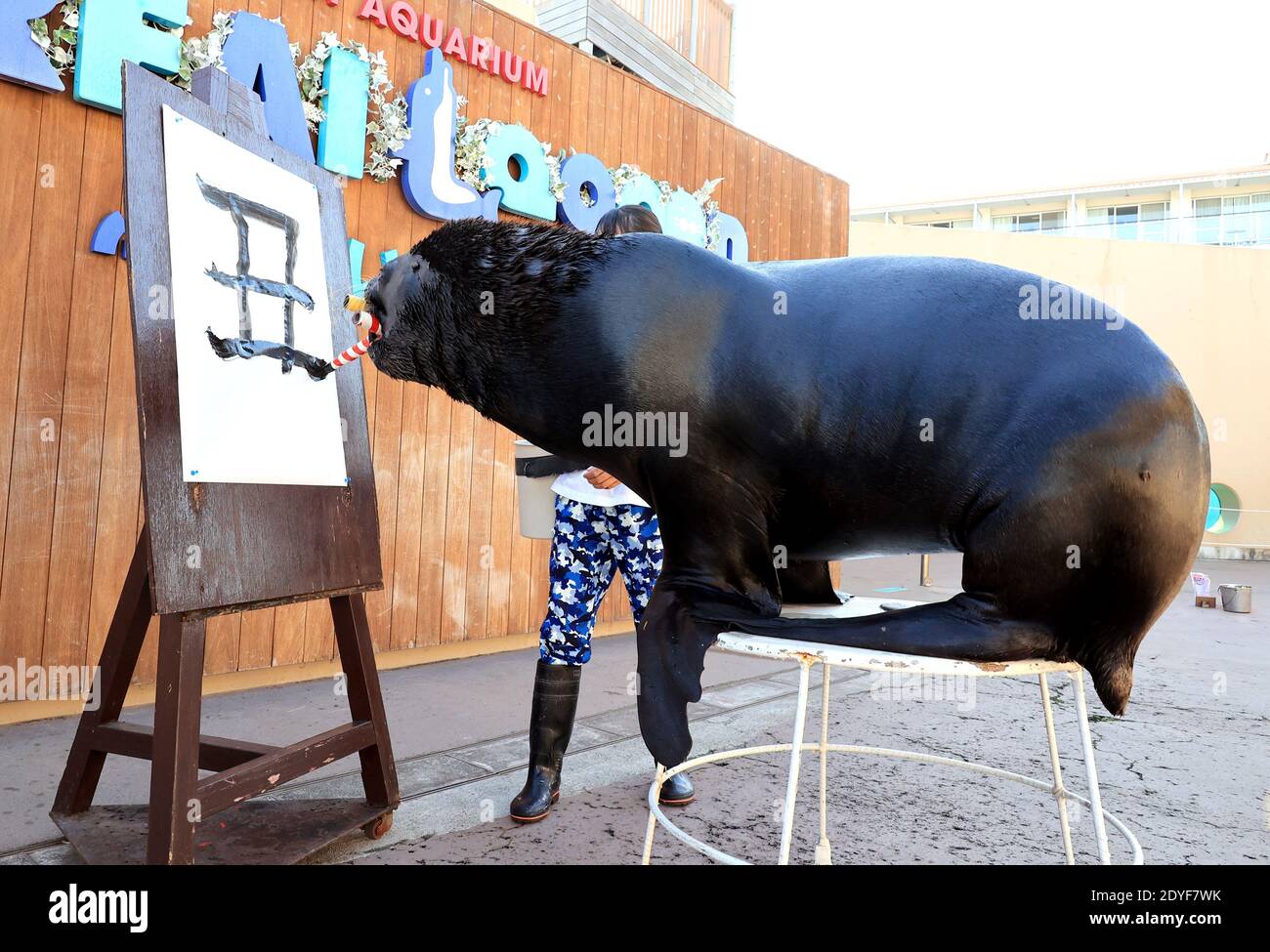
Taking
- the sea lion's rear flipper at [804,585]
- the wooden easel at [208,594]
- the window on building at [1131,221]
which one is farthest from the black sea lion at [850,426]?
the window on building at [1131,221]

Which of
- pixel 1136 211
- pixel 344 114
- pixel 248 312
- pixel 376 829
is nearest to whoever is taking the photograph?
pixel 248 312

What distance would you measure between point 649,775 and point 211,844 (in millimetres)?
1415

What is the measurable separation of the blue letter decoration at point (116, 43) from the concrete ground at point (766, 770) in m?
2.61

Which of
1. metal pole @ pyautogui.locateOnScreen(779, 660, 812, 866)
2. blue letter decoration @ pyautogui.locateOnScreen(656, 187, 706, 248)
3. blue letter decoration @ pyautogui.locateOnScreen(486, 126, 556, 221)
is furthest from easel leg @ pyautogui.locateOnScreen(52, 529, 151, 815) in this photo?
blue letter decoration @ pyautogui.locateOnScreen(656, 187, 706, 248)

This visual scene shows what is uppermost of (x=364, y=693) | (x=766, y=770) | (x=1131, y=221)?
(x=1131, y=221)

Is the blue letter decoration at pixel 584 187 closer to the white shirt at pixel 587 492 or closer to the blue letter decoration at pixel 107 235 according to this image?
the blue letter decoration at pixel 107 235

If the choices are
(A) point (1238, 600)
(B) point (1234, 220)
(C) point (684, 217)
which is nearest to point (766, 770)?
(C) point (684, 217)

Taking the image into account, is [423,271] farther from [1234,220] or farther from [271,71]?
[1234,220]

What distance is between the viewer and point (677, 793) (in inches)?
104

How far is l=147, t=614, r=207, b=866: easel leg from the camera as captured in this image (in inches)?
68.2

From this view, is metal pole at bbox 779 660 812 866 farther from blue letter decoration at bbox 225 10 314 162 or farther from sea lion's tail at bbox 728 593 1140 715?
blue letter decoration at bbox 225 10 314 162

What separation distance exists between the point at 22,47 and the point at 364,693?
2.94m

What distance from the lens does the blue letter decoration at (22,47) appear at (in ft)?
10.3
